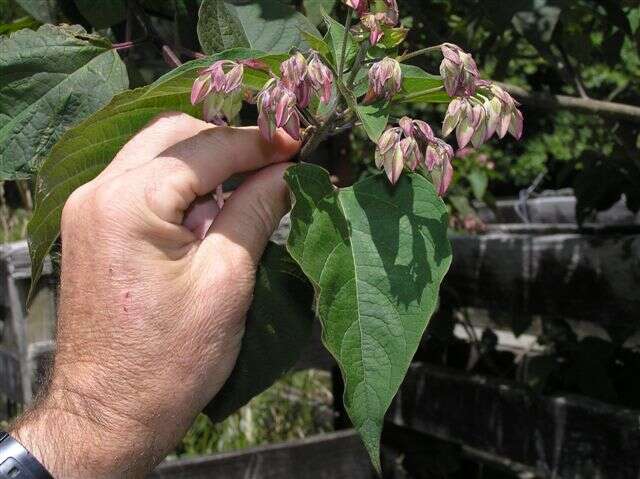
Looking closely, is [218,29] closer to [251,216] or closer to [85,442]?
[251,216]

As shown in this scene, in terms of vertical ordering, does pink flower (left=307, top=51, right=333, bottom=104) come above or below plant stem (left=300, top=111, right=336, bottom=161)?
above

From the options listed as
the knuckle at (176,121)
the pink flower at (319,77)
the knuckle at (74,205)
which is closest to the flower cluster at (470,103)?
the pink flower at (319,77)

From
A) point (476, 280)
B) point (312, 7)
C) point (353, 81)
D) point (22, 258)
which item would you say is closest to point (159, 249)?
point (353, 81)

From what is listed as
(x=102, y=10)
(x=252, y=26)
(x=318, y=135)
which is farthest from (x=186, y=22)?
(x=318, y=135)

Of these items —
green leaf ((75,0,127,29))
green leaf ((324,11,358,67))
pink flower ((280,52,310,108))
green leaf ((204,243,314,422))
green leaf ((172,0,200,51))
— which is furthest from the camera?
green leaf ((172,0,200,51))

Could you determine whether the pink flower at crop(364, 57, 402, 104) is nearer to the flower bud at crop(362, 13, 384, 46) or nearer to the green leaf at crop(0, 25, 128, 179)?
the flower bud at crop(362, 13, 384, 46)

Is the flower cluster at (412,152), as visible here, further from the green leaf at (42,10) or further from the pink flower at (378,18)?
the green leaf at (42,10)

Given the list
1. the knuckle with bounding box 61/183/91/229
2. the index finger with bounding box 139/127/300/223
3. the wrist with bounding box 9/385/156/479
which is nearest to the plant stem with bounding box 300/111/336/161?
the index finger with bounding box 139/127/300/223
